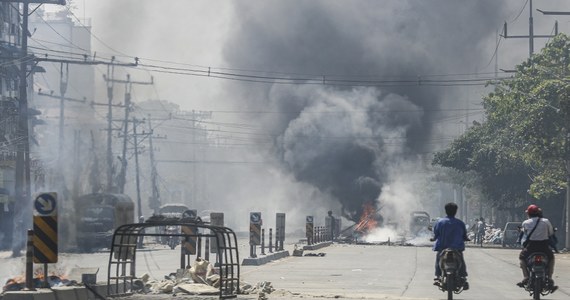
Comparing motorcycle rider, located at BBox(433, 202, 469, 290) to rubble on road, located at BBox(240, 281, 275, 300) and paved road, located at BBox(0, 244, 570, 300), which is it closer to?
paved road, located at BBox(0, 244, 570, 300)

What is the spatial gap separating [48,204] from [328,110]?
56965 mm

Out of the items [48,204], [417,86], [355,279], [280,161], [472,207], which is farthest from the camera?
[472,207]

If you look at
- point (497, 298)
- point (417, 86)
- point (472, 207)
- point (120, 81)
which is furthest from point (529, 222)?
point (472, 207)

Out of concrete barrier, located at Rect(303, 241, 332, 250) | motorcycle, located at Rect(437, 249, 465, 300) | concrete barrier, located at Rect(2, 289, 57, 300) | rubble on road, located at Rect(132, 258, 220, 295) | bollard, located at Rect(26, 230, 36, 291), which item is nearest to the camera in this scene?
concrete barrier, located at Rect(2, 289, 57, 300)

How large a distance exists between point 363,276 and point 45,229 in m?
12.1

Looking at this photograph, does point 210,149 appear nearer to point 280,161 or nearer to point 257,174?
point 257,174

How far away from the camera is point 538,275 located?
62.7ft

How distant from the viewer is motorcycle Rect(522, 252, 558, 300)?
19062mm

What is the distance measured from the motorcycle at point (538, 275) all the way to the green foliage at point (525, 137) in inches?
1202

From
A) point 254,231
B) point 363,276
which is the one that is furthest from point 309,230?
point 363,276

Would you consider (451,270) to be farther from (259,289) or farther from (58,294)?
(58,294)

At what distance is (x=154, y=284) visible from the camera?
69.9 ft

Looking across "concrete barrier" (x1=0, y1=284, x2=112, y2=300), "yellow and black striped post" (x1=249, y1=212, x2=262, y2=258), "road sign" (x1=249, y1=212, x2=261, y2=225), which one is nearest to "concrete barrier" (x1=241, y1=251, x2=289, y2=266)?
"yellow and black striped post" (x1=249, y1=212, x2=262, y2=258)

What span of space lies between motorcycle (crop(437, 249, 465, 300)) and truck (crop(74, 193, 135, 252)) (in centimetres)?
2839
